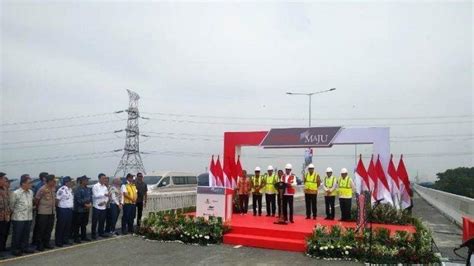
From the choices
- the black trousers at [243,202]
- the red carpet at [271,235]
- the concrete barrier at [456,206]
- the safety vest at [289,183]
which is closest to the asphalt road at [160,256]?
the red carpet at [271,235]

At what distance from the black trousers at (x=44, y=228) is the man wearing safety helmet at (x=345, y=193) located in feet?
28.4

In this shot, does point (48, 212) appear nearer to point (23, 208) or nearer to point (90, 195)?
point (23, 208)

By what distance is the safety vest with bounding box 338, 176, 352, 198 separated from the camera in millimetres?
14273

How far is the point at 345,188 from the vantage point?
567 inches

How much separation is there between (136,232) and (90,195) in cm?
205

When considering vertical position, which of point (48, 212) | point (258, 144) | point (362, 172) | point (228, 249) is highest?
point (258, 144)

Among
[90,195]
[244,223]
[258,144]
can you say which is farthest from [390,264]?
[258,144]

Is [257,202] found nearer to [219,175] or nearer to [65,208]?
[219,175]

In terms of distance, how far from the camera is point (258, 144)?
18.7 meters

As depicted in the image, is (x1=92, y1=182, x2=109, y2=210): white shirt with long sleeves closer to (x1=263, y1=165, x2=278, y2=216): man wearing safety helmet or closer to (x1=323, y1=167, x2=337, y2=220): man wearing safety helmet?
(x1=263, y1=165, x2=278, y2=216): man wearing safety helmet

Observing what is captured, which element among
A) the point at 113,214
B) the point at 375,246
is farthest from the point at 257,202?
the point at 375,246

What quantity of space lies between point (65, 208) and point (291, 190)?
662 cm

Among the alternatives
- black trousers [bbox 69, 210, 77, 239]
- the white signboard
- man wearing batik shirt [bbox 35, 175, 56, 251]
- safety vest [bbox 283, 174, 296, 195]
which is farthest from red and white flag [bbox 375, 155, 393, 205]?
man wearing batik shirt [bbox 35, 175, 56, 251]

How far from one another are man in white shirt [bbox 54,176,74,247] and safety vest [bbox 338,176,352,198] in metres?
8.18
